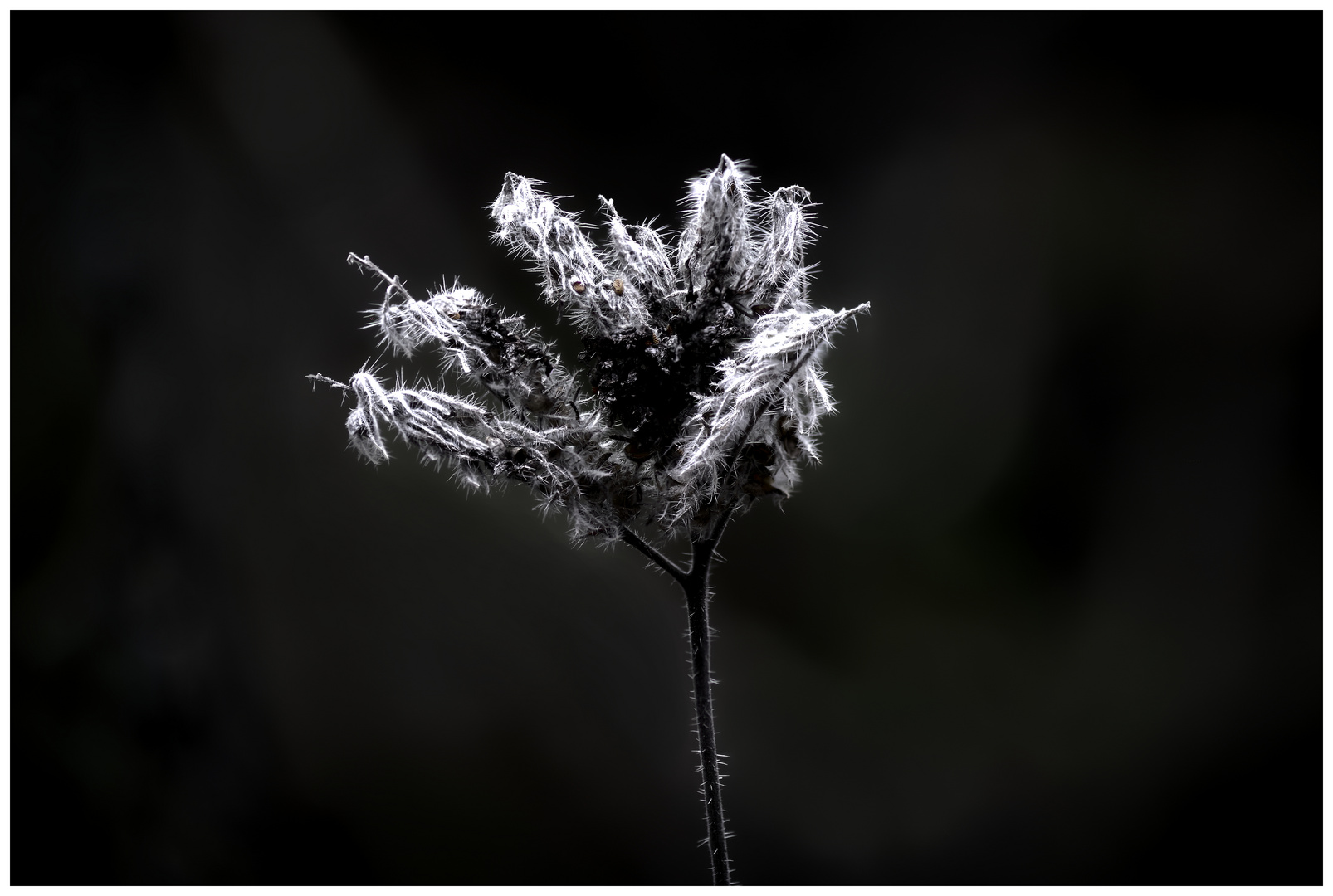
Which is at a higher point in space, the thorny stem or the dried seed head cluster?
the dried seed head cluster

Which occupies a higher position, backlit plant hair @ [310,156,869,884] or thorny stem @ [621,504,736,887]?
backlit plant hair @ [310,156,869,884]

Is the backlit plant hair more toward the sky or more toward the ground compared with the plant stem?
more toward the sky

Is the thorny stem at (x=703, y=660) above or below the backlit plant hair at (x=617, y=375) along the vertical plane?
below

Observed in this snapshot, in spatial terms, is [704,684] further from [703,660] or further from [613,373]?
[613,373]

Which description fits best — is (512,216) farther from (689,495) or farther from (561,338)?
(561,338)

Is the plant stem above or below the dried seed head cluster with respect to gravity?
below

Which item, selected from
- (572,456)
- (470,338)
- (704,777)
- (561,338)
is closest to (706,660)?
(704,777)

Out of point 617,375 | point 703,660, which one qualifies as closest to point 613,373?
point 617,375

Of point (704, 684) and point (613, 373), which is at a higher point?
point (613, 373)
